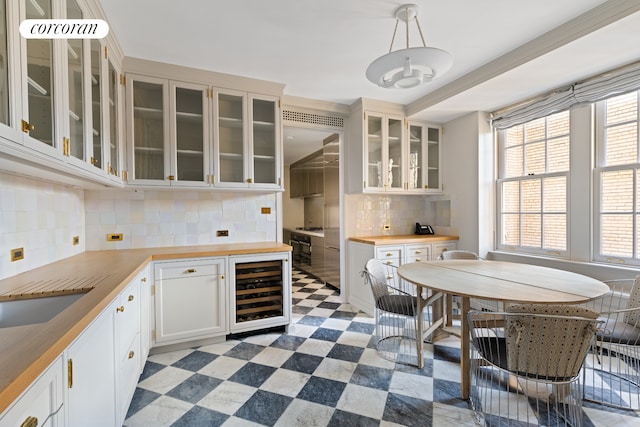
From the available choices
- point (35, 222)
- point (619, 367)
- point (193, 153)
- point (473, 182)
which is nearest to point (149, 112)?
point (193, 153)

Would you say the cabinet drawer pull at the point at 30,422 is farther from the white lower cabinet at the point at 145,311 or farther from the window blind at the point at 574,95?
the window blind at the point at 574,95

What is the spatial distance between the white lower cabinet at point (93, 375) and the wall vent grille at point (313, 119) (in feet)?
8.54

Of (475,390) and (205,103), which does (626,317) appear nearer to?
(475,390)

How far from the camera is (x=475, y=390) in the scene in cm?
→ 191

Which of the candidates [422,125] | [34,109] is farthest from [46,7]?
[422,125]

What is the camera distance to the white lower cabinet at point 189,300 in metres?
2.44

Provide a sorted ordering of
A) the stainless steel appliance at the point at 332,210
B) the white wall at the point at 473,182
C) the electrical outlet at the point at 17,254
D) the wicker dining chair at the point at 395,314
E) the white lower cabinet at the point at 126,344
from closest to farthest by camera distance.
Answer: the white lower cabinet at the point at 126,344
the electrical outlet at the point at 17,254
the wicker dining chair at the point at 395,314
the white wall at the point at 473,182
the stainless steel appliance at the point at 332,210

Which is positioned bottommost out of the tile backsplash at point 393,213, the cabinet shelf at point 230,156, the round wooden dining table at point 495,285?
the round wooden dining table at point 495,285

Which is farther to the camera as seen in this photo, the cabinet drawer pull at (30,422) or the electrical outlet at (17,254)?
the electrical outlet at (17,254)

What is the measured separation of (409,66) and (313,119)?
6.55 feet

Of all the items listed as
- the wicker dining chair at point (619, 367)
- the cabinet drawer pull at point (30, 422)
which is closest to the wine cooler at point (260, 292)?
the cabinet drawer pull at point (30, 422)

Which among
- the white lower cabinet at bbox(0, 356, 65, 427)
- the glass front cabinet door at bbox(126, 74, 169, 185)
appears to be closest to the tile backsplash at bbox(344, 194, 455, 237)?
the glass front cabinet door at bbox(126, 74, 169, 185)

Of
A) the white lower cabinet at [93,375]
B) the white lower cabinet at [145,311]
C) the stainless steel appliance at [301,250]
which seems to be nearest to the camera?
the white lower cabinet at [93,375]

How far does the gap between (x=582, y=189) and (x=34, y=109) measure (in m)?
3.92
